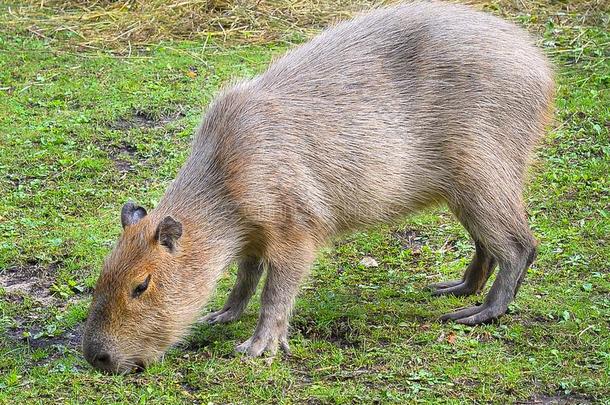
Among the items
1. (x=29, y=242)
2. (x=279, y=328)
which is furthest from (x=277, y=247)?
(x=29, y=242)

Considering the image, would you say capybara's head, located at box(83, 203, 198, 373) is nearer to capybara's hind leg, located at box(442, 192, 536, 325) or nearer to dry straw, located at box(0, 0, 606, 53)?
capybara's hind leg, located at box(442, 192, 536, 325)

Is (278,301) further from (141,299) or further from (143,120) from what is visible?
(143,120)

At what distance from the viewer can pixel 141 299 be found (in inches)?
170

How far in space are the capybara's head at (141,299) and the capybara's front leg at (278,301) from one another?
1.02ft

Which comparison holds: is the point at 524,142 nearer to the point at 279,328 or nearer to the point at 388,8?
the point at 388,8

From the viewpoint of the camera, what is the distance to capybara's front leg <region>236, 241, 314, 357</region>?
15.2 ft

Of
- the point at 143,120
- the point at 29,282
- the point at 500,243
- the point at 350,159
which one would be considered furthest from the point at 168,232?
the point at 143,120

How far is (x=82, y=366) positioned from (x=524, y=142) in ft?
7.45

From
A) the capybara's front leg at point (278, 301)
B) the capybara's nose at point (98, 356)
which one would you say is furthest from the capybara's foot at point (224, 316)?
the capybara's nose at point (98, 356)

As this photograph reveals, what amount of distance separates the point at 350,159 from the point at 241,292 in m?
0.84

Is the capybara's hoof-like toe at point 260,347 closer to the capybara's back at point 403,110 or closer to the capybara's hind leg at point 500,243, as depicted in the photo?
the capybara's back at point 403,110

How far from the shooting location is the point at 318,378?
4430mm

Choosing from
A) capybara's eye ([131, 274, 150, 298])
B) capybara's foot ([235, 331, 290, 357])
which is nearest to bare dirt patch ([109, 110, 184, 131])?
capybara's foot ([235, 331, 290, 357])

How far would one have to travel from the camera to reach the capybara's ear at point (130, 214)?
14.9ft
